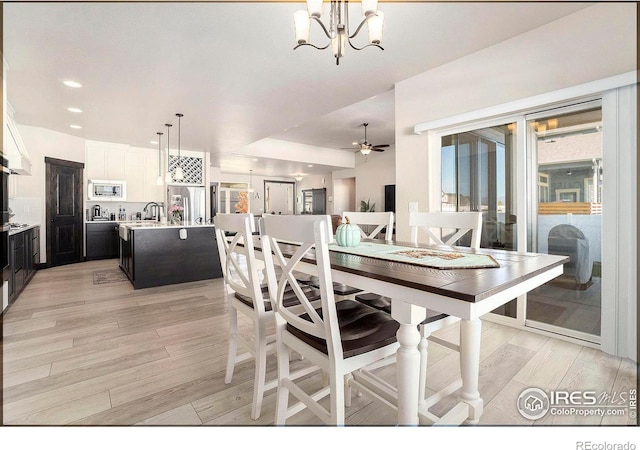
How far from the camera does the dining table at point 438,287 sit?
0.95m

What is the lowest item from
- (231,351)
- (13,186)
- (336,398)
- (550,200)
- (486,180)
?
(231,351)

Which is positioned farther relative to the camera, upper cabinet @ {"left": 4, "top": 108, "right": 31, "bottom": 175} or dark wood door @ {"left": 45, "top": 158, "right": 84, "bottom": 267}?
dark wood door @ {"left": 45, "top": 158, "right": 84, "bottom": 267}

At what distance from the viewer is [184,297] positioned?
3.62 m

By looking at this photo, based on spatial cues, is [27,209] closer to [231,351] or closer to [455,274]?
[231,351]

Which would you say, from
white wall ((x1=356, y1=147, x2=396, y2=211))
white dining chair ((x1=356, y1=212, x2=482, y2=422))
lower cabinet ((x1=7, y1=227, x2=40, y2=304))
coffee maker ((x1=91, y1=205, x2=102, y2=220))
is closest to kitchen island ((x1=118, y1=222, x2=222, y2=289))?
lower cabinet ((x1=7, y1=227, x2=40, y2=304))

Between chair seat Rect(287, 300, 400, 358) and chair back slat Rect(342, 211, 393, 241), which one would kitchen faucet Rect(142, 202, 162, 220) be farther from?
chair seat Rect(287, 300, 400, 358)

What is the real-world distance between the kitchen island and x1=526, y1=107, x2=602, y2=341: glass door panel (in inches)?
155

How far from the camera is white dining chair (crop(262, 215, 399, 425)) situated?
3.51 ft

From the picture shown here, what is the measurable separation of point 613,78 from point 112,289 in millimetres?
5316

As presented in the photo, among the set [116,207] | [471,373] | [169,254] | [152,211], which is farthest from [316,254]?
[116,207]

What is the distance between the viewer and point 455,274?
114 centimetres

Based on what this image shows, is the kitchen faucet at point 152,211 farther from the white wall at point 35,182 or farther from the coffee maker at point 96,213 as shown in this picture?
the white wall at point 35,182

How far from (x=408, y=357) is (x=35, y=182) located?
6683 mm
